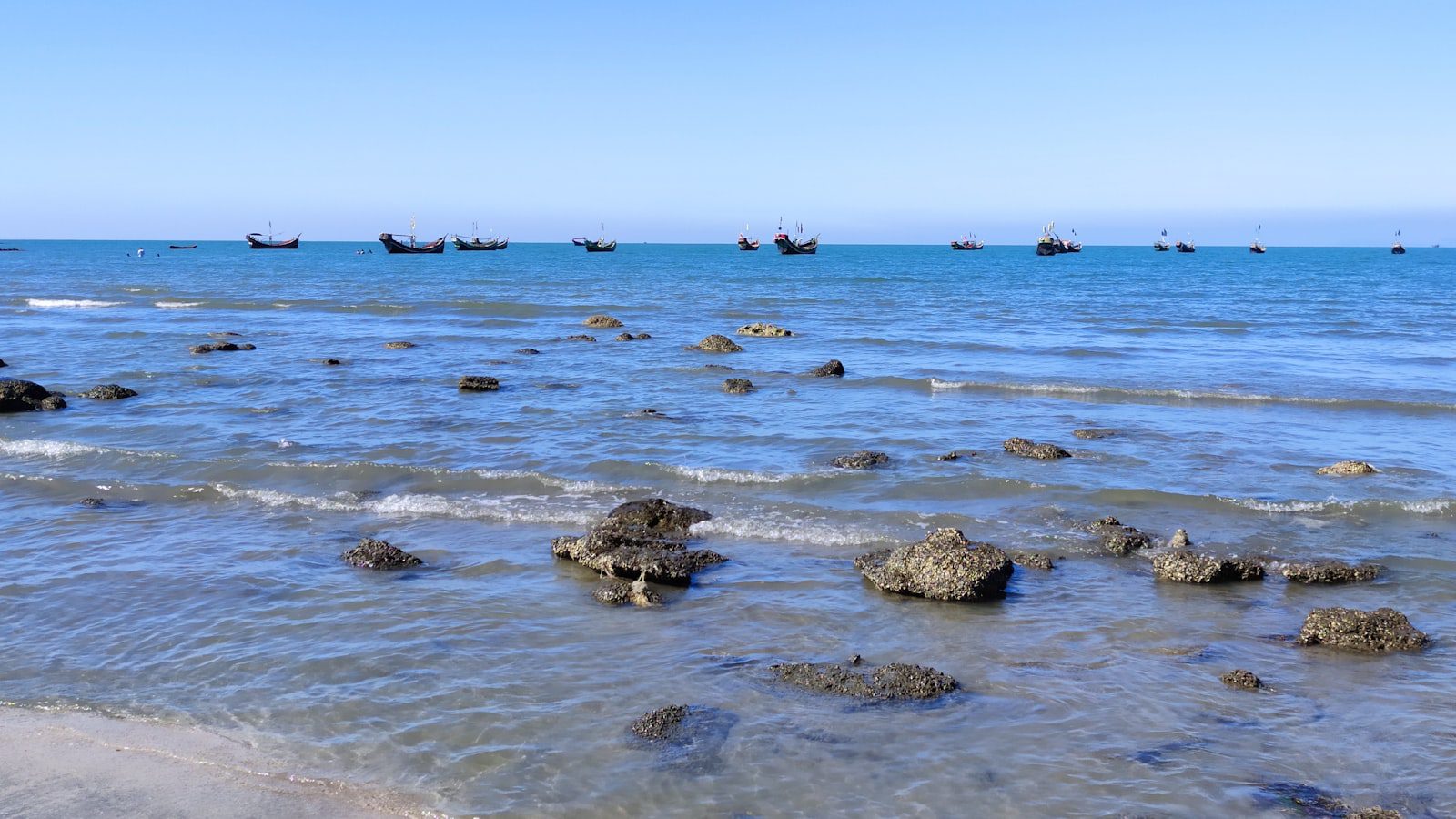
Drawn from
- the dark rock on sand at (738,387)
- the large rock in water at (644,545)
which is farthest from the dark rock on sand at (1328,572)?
the dark rock on sand at (738,387)

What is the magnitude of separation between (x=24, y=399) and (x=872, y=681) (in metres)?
18.0

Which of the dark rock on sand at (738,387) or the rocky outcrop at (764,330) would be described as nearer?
the dark rock on sand at (738,387)

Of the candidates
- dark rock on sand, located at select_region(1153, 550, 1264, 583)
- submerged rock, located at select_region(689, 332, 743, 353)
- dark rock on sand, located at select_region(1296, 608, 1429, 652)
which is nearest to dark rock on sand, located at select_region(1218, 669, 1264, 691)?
dark rock on sand, located at select_region(1296, 608, 1429, 652)

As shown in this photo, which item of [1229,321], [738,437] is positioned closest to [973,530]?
[738,437]

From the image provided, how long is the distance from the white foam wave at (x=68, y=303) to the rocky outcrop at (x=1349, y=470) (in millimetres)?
48797

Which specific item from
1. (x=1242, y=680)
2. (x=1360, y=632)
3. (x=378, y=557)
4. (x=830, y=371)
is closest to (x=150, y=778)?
(x=378, y=557)

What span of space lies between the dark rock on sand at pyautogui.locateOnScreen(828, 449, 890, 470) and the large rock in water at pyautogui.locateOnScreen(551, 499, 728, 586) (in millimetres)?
3268

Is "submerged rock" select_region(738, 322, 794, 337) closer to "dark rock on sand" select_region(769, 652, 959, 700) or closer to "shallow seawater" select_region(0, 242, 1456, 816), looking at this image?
"shallow seawater" select_region(0, 242, 1456, 816)

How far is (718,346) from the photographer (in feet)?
96.6

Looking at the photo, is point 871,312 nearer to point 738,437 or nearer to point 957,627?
point 738,437

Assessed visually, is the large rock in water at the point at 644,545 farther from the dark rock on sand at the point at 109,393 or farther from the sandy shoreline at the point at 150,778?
the dark rock on sand at the point at 109,393

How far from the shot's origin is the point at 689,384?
2303cm

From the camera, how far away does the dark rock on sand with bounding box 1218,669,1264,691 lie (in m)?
7.40

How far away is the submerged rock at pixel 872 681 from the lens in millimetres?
7188
